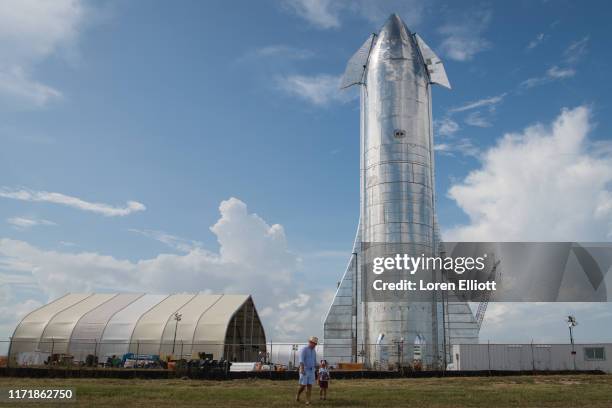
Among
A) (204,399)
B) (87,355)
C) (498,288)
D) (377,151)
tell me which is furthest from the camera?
(87,355)

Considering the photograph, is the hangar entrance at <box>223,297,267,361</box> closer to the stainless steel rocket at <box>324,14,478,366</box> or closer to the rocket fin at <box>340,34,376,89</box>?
the stainless steel rocket at <box>324,14,478,366</box>

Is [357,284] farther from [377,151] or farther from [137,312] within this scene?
[137,312]

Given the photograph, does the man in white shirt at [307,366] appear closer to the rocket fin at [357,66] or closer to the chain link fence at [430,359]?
the chain link fence at [430,359]

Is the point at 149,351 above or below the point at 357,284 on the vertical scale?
below

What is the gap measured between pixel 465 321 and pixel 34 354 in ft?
123

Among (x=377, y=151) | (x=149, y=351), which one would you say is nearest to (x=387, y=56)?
(x=377, y=151)

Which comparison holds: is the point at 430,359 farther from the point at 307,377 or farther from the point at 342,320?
the point at 307,377

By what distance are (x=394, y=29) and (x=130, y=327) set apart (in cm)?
3687

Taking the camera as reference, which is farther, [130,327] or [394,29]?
[130,327]

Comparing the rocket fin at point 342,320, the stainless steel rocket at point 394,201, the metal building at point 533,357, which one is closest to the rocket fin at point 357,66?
the stainless steel rocket at point 394,201

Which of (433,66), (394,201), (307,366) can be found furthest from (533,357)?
(307,366)

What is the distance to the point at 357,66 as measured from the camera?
51719mm

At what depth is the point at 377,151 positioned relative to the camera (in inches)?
1759

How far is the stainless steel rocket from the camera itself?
40969 mm
